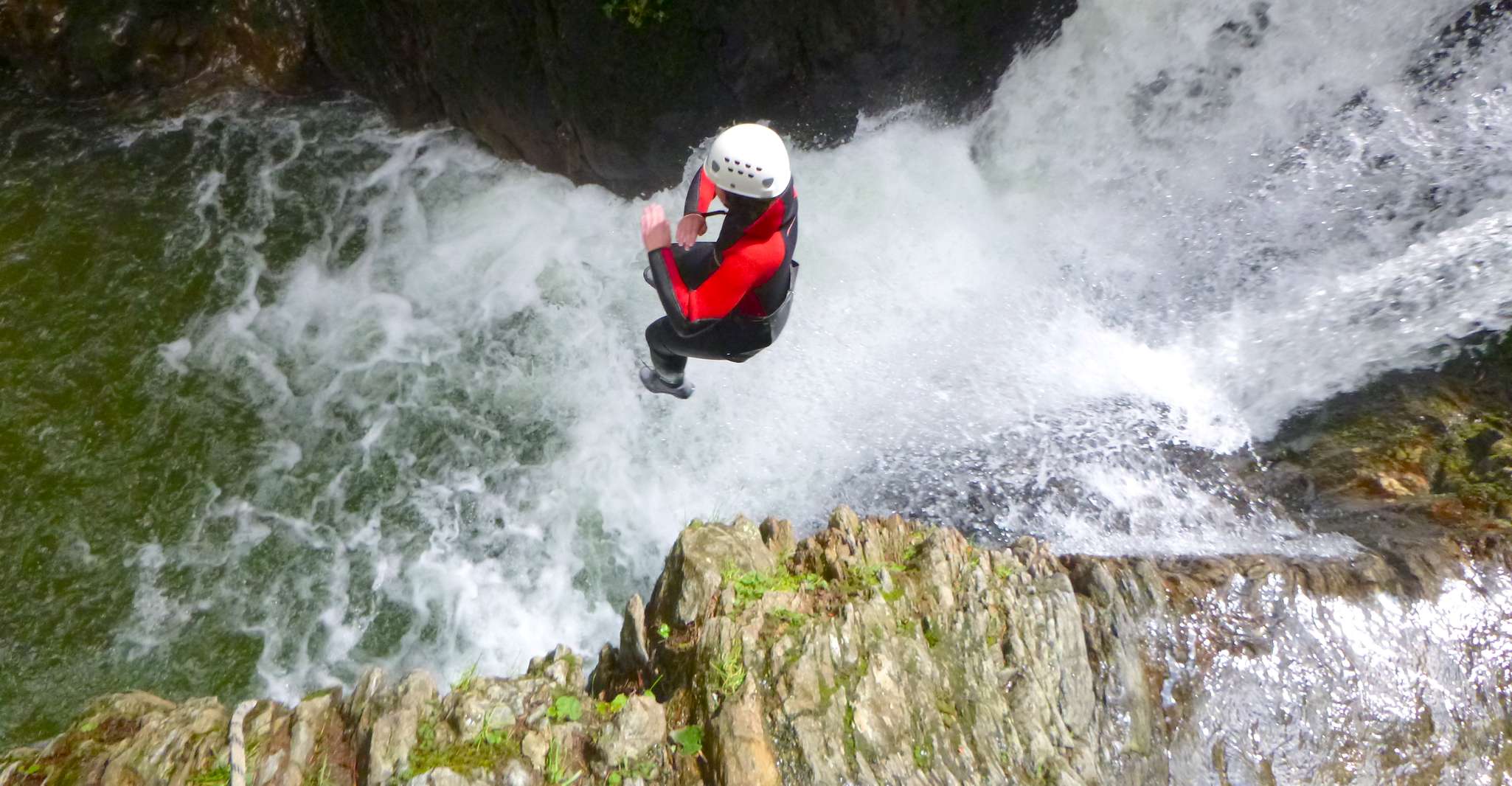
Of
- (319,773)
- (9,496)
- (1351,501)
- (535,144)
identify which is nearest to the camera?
(319,773)

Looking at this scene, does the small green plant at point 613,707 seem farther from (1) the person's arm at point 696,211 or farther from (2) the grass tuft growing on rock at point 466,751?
(1) the person's arm at point 696,211

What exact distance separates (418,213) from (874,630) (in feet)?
20.5

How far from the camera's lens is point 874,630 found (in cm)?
363

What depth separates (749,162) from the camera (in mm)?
3322

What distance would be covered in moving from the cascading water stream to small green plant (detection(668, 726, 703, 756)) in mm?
2310

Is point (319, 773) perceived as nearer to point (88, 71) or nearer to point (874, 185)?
point (874, 185)

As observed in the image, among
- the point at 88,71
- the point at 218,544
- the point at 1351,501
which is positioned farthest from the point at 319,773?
the point at 88,71

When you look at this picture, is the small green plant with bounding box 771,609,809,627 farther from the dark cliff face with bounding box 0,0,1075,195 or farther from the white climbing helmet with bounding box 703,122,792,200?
the dark cliff face with bounding box 0,0,1075,195

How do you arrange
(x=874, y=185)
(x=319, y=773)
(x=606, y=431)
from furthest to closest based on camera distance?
(x=874, y=185) → (x=606, y=431) → (x=319, y=773)

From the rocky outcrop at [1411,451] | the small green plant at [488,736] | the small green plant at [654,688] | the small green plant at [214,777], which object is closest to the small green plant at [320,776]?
the small green plant at [214,777]

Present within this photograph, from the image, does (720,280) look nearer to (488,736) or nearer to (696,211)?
(696,211)

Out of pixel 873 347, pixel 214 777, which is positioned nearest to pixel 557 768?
pixel 214 777

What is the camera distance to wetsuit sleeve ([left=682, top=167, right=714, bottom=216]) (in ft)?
12.3

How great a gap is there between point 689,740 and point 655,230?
2.14 metres
